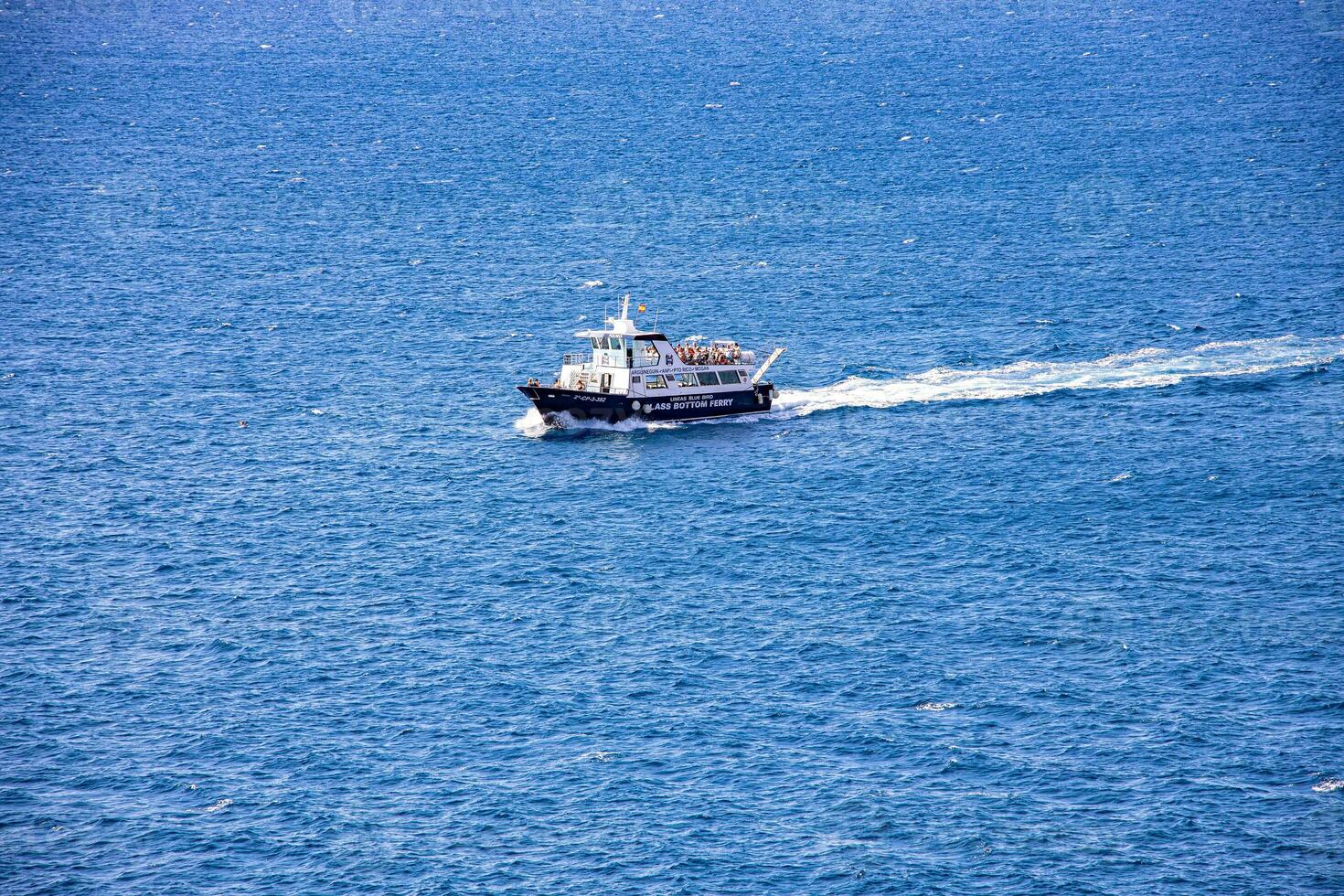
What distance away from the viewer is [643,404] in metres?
122

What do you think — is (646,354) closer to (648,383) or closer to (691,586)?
(648,383)

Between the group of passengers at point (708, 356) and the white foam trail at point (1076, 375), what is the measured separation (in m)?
5.18

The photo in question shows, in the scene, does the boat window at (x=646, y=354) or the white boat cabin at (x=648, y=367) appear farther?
the boat window at (x=646, y=354)

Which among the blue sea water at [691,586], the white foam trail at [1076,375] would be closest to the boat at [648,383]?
the blue sea water at [691,586]

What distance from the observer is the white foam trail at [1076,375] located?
412 ft

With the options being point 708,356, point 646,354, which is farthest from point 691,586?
point 708,356

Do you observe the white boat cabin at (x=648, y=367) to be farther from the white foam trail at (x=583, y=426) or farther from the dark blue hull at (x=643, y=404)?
the white foam trail at (x=583, y=426)

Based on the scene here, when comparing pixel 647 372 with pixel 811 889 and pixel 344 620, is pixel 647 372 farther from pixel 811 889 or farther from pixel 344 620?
pixel 811 889

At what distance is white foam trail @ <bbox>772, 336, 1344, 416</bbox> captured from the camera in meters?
126

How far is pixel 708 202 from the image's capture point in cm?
19675

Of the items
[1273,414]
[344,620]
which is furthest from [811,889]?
[1273,414]

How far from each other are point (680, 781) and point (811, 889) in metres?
10.1

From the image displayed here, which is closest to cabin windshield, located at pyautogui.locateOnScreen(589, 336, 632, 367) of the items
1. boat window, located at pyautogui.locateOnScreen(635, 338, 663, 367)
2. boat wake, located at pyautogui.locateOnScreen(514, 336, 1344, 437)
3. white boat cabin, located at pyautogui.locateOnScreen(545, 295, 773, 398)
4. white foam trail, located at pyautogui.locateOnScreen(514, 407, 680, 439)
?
white boat cabin, located at pyautogui.locateOnScreen(545, 295, 773, 398)

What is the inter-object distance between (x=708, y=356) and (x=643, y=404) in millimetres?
6601
